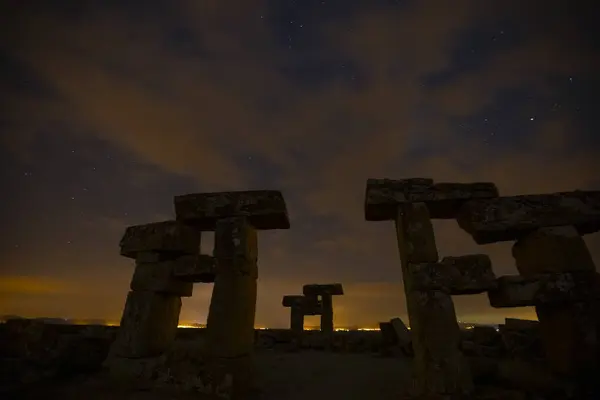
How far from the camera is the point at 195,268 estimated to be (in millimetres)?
5910

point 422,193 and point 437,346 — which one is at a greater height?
point 422,193

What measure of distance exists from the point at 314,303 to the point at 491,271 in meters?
12.0

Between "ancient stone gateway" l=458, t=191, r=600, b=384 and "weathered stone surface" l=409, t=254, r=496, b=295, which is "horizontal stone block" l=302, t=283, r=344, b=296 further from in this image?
"weathered stone surface" l=409, t=254, r=496, b=295

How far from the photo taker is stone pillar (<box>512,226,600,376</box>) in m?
4.71

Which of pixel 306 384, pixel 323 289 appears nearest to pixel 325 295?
pixel 323 289

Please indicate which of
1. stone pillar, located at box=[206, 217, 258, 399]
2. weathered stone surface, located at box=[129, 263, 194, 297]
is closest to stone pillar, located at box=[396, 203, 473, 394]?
stone pillar, located at box=[206, 217, 258, 399]

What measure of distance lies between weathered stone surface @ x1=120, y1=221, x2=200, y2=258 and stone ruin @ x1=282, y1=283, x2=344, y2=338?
1053cm

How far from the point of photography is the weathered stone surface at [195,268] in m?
5.83

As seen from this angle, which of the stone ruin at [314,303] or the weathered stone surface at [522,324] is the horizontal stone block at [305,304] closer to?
the stone ruin at [314,303]

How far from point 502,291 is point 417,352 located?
65.8 inches

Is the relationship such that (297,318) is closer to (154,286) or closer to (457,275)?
(154,286)

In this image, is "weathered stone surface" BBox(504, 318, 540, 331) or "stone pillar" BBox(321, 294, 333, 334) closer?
"weathered stone surface" BBox(504, 318, 540, 331)

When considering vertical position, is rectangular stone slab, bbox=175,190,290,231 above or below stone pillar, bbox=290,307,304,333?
above

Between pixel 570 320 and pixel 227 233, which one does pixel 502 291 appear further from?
pixel 227 233
